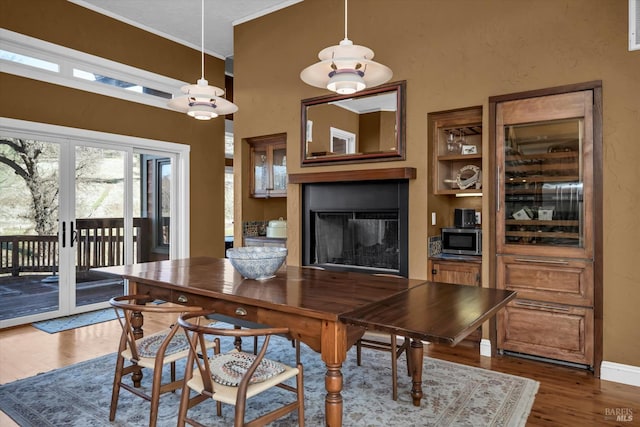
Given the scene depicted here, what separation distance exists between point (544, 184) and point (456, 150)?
95 cm

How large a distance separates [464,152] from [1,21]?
4.71 m

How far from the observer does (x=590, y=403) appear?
2.65 meters

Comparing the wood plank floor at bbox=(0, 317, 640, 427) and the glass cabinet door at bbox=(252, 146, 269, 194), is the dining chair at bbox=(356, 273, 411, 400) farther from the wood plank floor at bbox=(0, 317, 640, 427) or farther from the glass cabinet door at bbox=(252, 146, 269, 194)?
the glass cabinet door at bbox=(252, 146, 269, 194)

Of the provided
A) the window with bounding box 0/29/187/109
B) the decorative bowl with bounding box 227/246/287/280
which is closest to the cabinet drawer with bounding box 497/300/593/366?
the decorative bowl with bounding box 227/246/287/280

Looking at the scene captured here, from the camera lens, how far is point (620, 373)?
2.98m

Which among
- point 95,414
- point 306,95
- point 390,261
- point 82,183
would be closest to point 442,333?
point 95,414

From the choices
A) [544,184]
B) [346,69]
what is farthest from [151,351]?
[544,184]

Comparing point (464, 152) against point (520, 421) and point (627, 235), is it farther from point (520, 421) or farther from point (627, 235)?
point (520, 421)

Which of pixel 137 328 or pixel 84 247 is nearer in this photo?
pixel 137 328

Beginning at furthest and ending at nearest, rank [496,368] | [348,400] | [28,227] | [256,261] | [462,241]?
[28,227] → [462,241] → [496,368] → [348,400] → [256,261]

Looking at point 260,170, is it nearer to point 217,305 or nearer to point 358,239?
point 358,239

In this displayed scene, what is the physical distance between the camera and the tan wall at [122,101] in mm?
4293

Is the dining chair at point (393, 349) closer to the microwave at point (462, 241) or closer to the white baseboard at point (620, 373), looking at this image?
the microwave at point (462, 241)

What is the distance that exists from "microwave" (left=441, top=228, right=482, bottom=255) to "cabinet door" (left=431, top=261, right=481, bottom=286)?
17 centimetres
